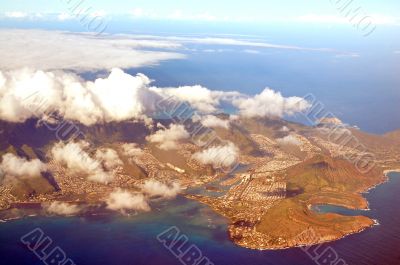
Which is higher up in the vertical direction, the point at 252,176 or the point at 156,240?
the point at 252,176

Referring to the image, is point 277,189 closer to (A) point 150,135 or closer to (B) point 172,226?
(B) point 172,226

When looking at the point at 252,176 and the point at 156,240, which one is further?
the point at 252,176

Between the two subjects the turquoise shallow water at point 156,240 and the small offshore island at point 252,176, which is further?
the small offshore island at point 252,176

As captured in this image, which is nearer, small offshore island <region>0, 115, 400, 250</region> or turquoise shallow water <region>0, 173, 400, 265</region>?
turquoise shallow water <region>0, 173, 400, 265</region>

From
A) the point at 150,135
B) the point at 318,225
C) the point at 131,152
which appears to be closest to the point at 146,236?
the point at 318,225
